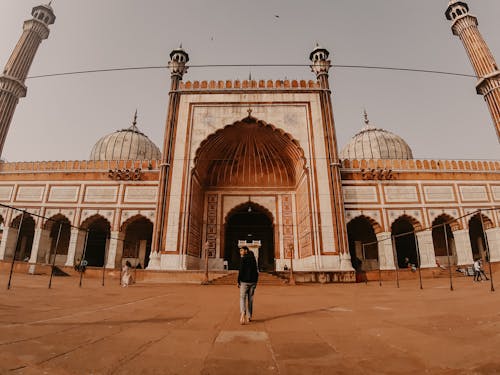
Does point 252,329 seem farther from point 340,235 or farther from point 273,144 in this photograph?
point 273,144

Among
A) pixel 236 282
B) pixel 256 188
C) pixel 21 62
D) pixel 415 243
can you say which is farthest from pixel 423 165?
pixel 21 62

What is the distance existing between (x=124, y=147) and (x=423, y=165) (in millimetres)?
22861

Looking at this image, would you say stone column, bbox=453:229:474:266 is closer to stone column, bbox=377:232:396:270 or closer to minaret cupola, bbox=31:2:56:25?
Answer: stone column, bbox=377:232:396:270

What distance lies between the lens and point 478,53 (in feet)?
64.6

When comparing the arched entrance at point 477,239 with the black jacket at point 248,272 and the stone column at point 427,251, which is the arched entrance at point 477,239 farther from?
the black jacket at point 248,272

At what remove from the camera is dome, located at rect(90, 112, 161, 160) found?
76.7ft

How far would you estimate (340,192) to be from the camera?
15281 millimetres

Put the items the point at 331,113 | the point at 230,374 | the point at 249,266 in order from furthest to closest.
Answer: the point at 331,113 → the point at 249,266 → the point at 230,374

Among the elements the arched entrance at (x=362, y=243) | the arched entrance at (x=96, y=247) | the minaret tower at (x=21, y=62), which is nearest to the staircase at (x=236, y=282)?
the arched entrance at (x=362, y=243)

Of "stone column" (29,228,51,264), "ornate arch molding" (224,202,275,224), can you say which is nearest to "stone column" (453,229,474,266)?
"ornate arch molding" (224,202,275,224)

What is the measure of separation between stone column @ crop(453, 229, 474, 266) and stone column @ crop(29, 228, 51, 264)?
24934mm

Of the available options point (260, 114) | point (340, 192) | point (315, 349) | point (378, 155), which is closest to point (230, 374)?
point (315, 349)

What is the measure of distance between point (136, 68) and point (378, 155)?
20.4 meters

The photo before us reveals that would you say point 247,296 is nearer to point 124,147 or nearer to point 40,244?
point 40,244
